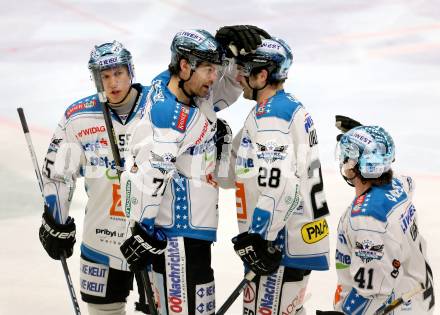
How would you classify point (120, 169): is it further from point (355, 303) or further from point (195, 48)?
point (355, 303)

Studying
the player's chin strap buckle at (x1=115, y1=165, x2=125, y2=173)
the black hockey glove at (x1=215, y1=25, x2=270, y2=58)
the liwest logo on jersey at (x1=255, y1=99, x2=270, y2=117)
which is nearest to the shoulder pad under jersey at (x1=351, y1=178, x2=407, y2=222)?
the liwest logo on jersey at (x1=255, y1=99, x2=270, y2=117)

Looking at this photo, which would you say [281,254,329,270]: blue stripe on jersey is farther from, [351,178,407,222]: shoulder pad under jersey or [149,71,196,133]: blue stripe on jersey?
[149,71,196,133]: blue stripe on jersey

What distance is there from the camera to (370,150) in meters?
3.75

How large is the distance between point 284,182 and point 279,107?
0.31 metres

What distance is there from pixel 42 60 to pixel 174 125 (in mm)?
5685

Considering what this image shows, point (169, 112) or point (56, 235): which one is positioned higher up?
point (169, 112)

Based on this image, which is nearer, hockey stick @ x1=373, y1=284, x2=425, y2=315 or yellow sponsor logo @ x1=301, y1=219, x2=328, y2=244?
hockey stick @ x1=373, y1=284, x2=425, y2=315

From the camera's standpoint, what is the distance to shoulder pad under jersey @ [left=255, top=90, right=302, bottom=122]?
3.99 m

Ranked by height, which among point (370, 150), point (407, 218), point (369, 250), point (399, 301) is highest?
point (370, 150)

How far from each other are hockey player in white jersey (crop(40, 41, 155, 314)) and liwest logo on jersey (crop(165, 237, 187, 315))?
1.54 feet

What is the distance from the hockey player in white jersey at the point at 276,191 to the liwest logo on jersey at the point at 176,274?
0.77 ft

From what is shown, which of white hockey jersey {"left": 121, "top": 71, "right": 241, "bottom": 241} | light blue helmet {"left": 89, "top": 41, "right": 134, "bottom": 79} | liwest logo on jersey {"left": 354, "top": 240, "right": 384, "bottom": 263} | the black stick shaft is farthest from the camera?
light blue helmet {"left": 89, "top": 41, "right": 134, "bottom": 79}

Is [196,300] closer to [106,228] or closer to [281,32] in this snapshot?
[106,228]

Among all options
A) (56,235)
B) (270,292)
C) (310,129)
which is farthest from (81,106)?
(270,292)
